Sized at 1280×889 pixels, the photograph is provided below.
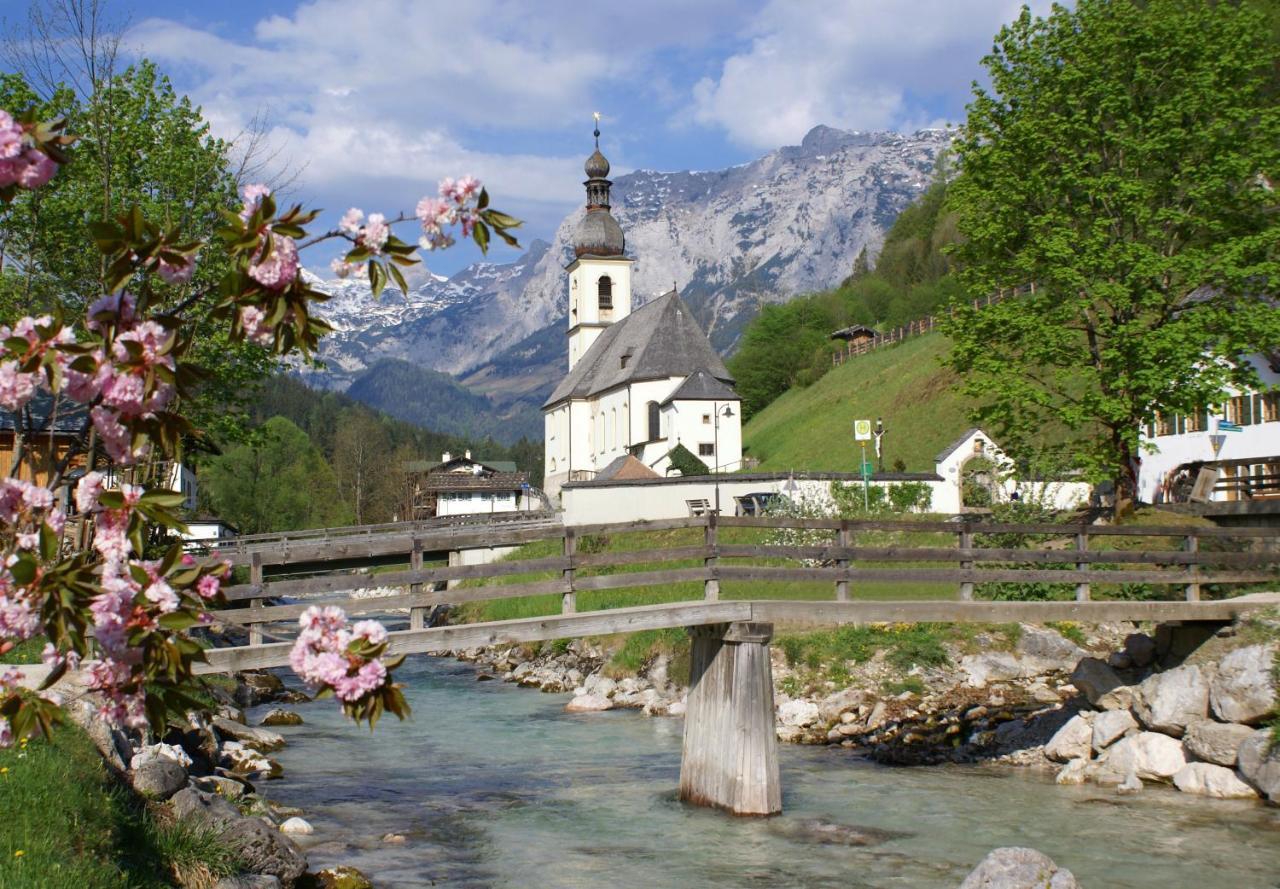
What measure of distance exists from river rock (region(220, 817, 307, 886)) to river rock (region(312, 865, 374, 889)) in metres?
0.25

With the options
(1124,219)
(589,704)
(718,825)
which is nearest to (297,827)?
(718,825)

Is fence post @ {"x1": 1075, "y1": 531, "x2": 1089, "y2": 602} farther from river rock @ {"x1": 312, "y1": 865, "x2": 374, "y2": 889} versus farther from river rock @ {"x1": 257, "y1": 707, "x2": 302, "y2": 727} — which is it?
river rock @ {"x1": 257, "y1": 707, "x2": 302, "y2": 727}

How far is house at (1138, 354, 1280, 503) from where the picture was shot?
33094 millimetres

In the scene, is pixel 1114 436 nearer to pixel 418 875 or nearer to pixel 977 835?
pixel 977 835

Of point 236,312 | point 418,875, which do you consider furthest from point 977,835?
point 236,312

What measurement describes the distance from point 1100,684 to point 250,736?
1383cm

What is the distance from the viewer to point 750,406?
102m

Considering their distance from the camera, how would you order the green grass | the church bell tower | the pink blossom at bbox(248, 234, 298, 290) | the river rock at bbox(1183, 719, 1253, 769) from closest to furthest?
the pink blossom at bbox(248, 234, 298, 290) → the green grass → the river rock at bbox(1183, 719, 1253, 769) → the church bell tower

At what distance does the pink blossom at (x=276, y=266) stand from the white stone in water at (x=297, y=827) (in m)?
11.5

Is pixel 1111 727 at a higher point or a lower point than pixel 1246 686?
lower

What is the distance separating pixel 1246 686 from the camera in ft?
53.4

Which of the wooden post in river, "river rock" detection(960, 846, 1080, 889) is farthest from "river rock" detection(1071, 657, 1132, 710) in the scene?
"river rock" detection(960, 846, 1080, 889)

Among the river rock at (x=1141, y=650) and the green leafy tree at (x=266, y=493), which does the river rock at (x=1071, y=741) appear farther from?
the green leafy tree at (x=266, y=493)

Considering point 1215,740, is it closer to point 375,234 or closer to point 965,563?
point 965,563
